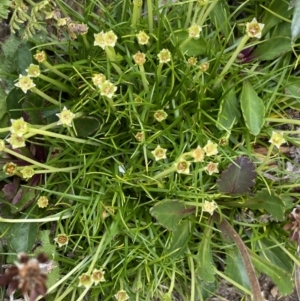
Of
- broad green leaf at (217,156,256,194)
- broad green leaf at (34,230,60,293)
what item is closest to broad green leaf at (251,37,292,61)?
broad green leaf at (217,156,256,194)

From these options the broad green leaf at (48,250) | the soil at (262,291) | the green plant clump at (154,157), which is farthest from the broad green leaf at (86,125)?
the soil at (262,291)

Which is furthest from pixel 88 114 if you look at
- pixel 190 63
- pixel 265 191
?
pixel 265 191

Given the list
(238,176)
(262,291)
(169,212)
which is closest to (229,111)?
(238,176)

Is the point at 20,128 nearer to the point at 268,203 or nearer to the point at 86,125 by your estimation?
the point at 86,125

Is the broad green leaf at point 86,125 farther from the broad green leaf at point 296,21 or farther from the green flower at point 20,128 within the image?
the broad green leaf at point 296,21

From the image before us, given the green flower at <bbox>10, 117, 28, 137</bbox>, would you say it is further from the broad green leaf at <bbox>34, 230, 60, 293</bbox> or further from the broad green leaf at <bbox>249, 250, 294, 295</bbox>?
the broad green leaf at <bbox>249, 250, 294, 295</bbox>

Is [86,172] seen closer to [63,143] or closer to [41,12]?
[63,143]
